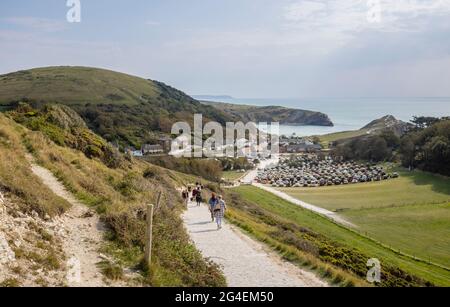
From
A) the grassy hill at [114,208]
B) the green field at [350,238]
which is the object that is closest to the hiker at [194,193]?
the grassy hill at [114,208]

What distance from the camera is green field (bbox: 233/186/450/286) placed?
92.2ft

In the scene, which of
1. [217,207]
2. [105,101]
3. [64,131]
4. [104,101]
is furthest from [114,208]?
[105,101]

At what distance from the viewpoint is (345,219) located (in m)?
47.7

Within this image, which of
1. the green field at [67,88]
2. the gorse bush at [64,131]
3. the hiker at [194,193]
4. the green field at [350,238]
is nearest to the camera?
the green field at [350,238]

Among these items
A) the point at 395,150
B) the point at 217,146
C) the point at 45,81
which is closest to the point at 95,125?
the point at 217,146

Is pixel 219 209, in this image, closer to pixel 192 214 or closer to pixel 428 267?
pixel 192 214

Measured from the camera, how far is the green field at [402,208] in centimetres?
3753

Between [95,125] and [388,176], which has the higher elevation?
[95,125]

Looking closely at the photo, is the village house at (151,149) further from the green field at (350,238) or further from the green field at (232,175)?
the green field at (350,238)

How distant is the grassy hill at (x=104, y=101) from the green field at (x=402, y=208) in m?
57.0

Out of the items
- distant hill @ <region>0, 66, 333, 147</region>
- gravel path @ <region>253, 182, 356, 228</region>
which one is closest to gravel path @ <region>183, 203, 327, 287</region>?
gravel path @ <region>253, 182, 356, 228</region>

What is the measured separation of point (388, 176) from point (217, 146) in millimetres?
56426

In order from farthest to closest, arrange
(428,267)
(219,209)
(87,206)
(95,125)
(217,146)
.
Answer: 1. (217,146)
2. (95,125)
3. (428,267)
4. (219,209)
5. (87,206)

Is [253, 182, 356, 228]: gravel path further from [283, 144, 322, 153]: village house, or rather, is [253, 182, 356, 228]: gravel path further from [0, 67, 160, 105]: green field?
[0, 67, 160, 105]: green field
